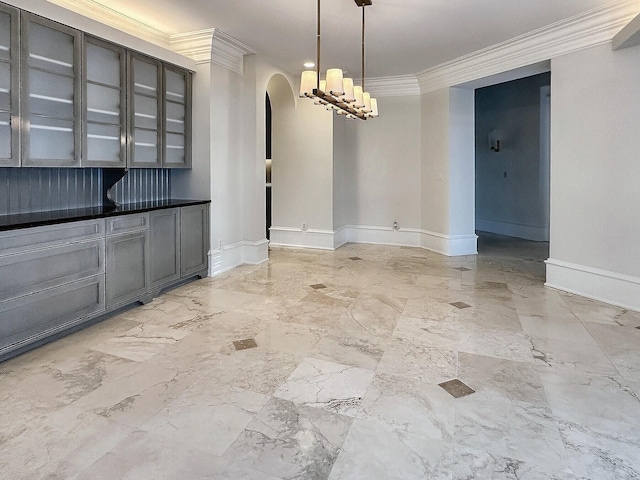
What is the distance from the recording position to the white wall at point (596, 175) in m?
3.81

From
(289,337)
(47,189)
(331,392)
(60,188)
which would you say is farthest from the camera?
(60,188)

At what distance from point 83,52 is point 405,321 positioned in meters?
3.32

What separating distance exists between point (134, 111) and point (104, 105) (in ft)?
1.14

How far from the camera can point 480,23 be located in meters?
4.31

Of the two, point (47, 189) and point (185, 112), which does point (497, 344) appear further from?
point (185, 112)

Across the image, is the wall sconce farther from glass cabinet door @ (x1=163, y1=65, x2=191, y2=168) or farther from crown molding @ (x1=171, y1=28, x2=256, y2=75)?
glass cabinet door @ (x1=163, y1=65, x2=191, y2=168)

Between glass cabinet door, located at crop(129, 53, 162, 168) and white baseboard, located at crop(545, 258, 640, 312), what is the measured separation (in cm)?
426

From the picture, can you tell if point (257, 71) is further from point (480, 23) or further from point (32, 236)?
point (32, 236)

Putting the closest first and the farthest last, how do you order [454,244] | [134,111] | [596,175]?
[134,111] < [596,175] < [454,244]

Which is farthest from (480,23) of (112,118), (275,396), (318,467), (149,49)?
(318,467)

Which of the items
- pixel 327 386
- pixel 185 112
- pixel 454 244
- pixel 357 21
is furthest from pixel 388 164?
pixel 327 386

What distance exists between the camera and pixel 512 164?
8.04m

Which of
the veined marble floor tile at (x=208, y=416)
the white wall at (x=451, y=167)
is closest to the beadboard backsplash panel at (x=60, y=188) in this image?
the veined marble floor tile at (x=208, y=416)

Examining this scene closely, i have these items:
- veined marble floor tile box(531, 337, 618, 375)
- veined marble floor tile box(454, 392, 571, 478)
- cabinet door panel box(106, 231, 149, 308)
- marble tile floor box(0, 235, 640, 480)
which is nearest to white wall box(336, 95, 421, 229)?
marble tile floor box(0, 235, 640, 480)
